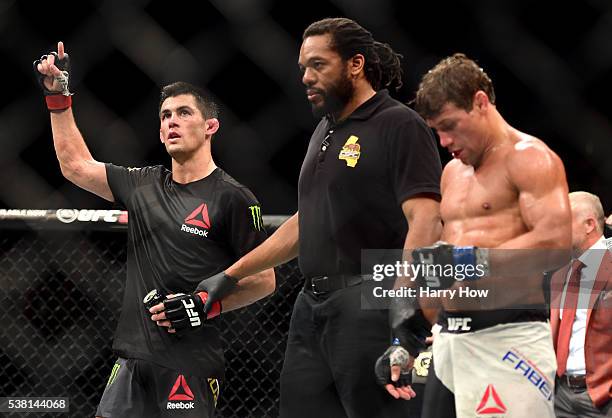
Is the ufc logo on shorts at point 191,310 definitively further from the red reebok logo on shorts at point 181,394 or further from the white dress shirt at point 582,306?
the white dress shirt at point 582,306

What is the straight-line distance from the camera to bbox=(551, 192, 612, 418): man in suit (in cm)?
297

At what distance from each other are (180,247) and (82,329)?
3.51ft

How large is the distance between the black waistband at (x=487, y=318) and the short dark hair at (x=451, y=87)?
48cm

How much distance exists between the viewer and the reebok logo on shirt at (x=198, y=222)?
2.80 meters

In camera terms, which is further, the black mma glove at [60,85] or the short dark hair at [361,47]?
the black mma glove at [60,85]

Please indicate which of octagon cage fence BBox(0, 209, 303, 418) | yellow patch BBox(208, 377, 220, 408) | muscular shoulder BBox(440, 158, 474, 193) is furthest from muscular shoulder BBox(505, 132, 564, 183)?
octagon cage fence BBox(0, 209, 303, 418)

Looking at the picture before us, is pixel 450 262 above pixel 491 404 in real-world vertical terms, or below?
above

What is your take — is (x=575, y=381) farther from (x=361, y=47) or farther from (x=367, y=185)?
(x=361, y=47)

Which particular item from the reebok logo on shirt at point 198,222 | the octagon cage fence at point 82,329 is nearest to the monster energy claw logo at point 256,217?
the reebok logo on shirt at point 198,222

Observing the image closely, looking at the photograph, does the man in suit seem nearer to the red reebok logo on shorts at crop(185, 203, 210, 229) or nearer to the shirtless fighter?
the shirtless fighter

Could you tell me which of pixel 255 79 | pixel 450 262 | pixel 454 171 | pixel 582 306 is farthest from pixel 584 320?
pixel 255 79

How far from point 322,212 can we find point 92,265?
1.77 m

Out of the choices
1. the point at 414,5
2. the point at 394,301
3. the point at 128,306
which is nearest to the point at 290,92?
the point at 414,5

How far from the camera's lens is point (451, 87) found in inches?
84.0
